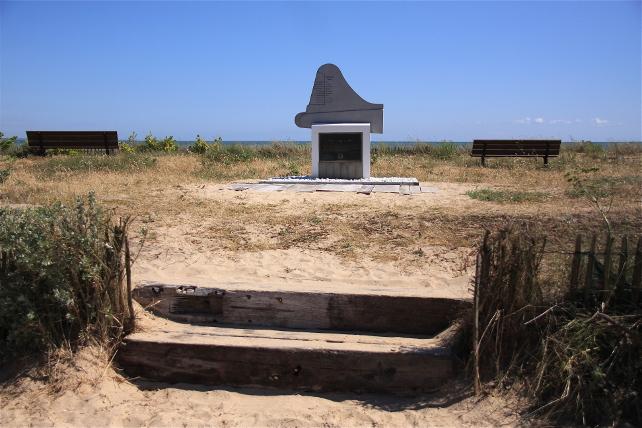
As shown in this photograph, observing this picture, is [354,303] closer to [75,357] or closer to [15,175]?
[75,357]

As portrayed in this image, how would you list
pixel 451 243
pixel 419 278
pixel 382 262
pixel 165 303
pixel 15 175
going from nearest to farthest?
pixel 165 303
pixel 419 278
pixel 382 262
pixel 451 243
pixel 15 175

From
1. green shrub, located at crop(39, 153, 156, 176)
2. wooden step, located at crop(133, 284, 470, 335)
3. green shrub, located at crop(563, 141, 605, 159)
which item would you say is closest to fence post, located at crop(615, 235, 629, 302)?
wooden step, located at crop(133, 284, 470, 335)

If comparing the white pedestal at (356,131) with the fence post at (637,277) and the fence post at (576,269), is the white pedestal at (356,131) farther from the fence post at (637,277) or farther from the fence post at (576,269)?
the fence post at (637,277)

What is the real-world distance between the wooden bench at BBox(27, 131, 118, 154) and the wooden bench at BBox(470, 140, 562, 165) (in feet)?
39.8

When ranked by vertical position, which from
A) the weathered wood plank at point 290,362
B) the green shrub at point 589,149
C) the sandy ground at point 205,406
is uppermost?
the green shrub at point 589,149

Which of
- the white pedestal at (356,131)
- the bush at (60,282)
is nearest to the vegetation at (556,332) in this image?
the bush at (60,282)

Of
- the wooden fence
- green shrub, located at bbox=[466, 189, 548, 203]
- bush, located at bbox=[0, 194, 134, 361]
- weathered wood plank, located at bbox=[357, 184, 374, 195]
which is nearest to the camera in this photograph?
the wooden fence

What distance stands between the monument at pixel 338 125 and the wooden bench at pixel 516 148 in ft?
16.4

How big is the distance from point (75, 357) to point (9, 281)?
866mm

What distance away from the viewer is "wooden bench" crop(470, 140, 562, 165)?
51.8 ft

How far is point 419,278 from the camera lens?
519 centimetres

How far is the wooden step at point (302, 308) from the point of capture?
14.4ft

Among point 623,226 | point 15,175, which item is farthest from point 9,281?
point 15,175

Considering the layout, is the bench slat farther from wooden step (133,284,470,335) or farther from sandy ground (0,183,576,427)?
wooden step (133,284,470,335)
